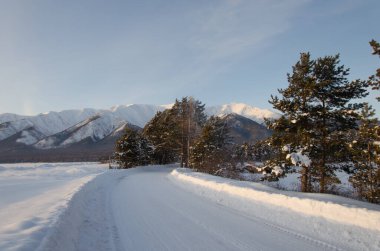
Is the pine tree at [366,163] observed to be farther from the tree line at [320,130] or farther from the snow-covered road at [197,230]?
the snow-covered road at [197,230]

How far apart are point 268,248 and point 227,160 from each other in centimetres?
2455

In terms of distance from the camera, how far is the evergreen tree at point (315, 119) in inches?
643

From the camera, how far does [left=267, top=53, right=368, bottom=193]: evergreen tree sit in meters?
16.3

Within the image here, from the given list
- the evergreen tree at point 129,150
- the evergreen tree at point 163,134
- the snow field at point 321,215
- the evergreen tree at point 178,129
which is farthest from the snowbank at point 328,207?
the evergreen tree at point 129,150

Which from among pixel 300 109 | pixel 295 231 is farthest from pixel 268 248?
pixel 300 109

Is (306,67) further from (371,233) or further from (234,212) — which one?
(371,233)

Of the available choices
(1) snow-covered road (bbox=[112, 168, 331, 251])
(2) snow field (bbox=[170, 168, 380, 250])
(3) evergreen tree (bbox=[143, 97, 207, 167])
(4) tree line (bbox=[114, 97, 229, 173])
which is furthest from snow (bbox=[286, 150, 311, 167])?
(3) evergreen tree (bbox=[143, 97, 207, 167])

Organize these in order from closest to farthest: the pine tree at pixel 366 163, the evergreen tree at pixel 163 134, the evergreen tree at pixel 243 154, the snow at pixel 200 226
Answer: the snow at pixel 200 226 < the pine tree at pixel 366 163 < the evergreen tree at pixel 243 154 < the evergreen tree at pixel 163 134

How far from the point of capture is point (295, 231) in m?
7.71

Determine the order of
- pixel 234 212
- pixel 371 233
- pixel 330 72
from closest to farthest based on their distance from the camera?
pixel 371 233 → pixel 234 212 → pixel 330 72

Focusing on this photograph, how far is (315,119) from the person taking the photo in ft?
56.4

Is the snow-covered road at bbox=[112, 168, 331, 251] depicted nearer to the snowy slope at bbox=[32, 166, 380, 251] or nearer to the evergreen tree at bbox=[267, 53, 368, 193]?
the snowy slope at bbox=[32, 166, 380, 251]

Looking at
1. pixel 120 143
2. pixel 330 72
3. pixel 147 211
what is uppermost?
pixel 330 72

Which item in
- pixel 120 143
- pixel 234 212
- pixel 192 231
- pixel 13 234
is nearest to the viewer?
pixel 13 234
